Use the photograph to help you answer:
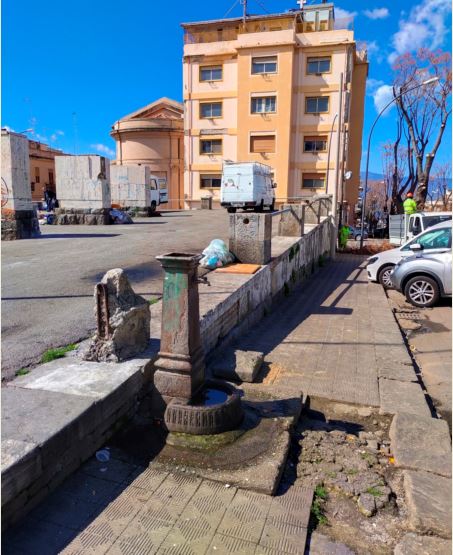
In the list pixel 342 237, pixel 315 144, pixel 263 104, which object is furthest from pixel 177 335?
pixel 263 104

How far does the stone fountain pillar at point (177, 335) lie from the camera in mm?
3377

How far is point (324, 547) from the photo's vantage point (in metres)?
2.39

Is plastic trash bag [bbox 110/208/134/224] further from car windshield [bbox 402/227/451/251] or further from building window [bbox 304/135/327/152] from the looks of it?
building window [bbox 304/135/327/152]

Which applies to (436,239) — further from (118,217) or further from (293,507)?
(118,217)

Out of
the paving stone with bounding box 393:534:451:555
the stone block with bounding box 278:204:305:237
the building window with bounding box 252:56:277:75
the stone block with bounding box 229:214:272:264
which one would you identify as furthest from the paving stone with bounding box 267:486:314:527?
the building window with bounding box 252:56:277:75

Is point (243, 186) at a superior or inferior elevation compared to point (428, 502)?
superior

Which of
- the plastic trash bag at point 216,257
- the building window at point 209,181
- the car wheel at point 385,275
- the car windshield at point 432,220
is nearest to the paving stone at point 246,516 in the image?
the plastic trash bag at point 216,257

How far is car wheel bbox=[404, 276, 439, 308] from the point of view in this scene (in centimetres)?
940

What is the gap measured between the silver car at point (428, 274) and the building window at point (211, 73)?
3019 cm

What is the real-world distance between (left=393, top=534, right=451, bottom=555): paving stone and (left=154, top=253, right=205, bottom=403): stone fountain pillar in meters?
1.68

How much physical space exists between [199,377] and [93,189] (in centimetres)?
1437

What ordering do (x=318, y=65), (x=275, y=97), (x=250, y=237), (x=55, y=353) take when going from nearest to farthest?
1. (x=55, y=353)
2. (x=250, y=237)
3. (x=318, y=65)
4. (x=275, y=97)

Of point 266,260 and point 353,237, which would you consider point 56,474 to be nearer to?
point 266,260

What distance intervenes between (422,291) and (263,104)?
28.3 m
